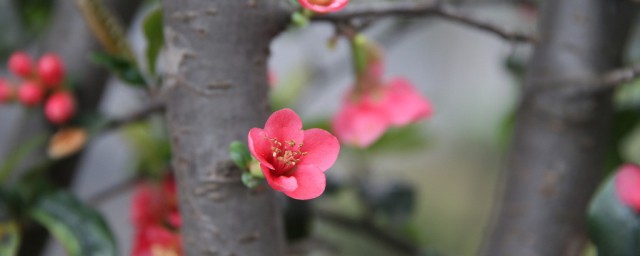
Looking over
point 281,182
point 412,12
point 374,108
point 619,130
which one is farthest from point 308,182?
point 619,130

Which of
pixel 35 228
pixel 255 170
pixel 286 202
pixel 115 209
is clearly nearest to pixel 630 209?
pixel 255 170

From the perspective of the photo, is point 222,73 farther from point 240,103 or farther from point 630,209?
point 630,209

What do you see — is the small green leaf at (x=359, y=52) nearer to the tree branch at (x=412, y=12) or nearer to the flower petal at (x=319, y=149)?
the tree branch at (x=412, y=12)

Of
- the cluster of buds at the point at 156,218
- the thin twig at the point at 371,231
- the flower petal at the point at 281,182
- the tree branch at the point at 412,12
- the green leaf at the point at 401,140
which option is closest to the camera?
the flower petal at the point at 281,182

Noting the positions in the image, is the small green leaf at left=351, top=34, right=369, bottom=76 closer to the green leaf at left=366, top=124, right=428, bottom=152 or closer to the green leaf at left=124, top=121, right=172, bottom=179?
the green leaf at left=124, top=121, right=172, bottom=179

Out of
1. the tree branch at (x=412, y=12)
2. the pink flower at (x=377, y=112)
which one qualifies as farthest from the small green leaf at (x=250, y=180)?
the pink flower at (x=377, y=112)

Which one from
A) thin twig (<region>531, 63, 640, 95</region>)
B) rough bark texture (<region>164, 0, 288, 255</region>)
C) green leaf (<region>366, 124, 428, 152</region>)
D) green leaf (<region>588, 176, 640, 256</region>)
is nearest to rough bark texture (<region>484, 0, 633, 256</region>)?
thin twig (<region>531, 63, 640, 95</region>)
